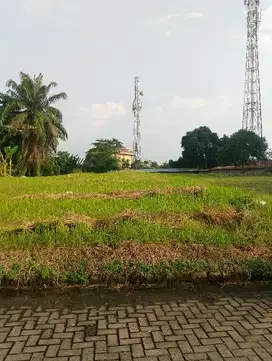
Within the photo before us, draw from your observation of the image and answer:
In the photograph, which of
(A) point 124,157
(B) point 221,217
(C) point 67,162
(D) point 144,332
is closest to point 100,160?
(C) point 67,162

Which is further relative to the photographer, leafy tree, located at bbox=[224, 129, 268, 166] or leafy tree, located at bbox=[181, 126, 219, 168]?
leafy tree, located at bbox=[181, 126, 219, 168]

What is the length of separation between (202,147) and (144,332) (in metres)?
58.1

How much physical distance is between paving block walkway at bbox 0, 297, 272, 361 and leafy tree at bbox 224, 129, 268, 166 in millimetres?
37545

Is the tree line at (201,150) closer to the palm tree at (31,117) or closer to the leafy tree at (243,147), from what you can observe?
the leafy tree at (243,147)

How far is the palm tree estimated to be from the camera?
27953mm

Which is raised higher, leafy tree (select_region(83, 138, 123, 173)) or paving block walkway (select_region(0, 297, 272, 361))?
leafy tree (select_region(83, 138, 123, 173))

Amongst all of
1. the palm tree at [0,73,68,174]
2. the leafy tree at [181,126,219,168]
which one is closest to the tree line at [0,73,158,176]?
the palm tree at [0,73,68,174]

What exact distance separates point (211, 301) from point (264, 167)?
38040 mm

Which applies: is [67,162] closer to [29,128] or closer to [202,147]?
[29,128]

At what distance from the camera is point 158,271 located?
4387 millimetres

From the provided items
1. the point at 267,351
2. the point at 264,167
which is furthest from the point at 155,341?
the point at 264,167

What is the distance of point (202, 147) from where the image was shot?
59.5 m

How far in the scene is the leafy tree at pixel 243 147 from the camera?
129 feet

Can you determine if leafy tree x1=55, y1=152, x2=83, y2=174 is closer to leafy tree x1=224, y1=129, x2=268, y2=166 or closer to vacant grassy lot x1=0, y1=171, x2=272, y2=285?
leafy tree x1=224, y1=129, x2=268, y2=166
